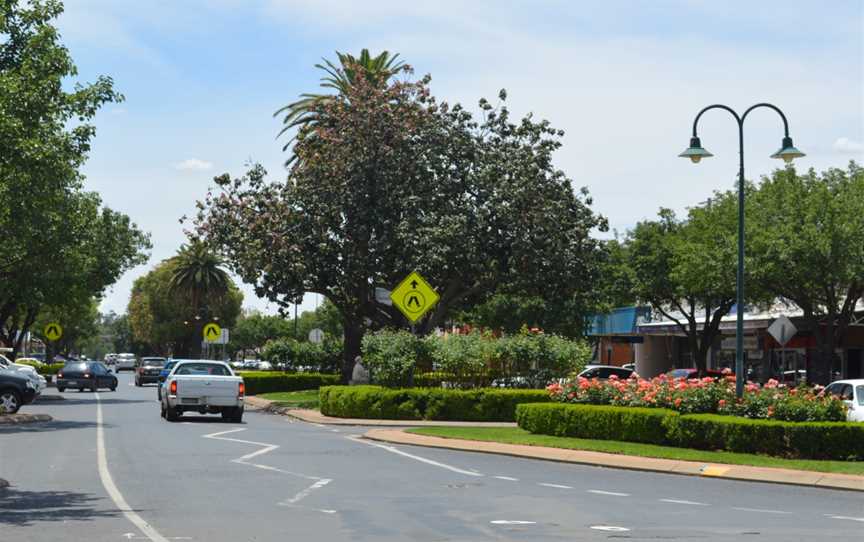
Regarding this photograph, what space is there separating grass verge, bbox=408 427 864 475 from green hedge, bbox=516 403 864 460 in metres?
0.26

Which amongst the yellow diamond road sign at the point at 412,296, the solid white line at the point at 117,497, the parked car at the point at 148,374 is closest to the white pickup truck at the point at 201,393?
the yellow diamond road sign at the point at 412,296

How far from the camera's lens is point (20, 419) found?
1268 inches

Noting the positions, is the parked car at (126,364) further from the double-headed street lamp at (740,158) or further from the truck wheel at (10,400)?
the double-headed street lamp at (740,158)

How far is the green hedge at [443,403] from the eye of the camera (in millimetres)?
34156

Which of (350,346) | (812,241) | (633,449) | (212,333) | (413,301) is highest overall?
(812,241)

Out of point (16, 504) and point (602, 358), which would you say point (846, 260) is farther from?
point (602, 358)

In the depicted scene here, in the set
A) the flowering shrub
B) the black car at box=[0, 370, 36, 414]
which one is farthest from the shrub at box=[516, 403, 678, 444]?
the black car at box=[0, 370, 36, 414]

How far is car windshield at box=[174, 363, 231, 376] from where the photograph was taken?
3294 cm

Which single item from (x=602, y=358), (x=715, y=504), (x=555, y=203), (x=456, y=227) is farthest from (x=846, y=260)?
(x=602, y=358)

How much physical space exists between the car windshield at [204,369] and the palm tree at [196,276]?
68.9 meters

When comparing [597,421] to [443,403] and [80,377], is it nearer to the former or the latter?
[443,403]

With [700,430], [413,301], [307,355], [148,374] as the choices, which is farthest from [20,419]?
[148,374]

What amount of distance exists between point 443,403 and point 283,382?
2416cm

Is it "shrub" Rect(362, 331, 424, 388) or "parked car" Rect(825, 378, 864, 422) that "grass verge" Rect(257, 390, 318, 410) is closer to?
"shrub" Rect(362, 331, 424, 388)
